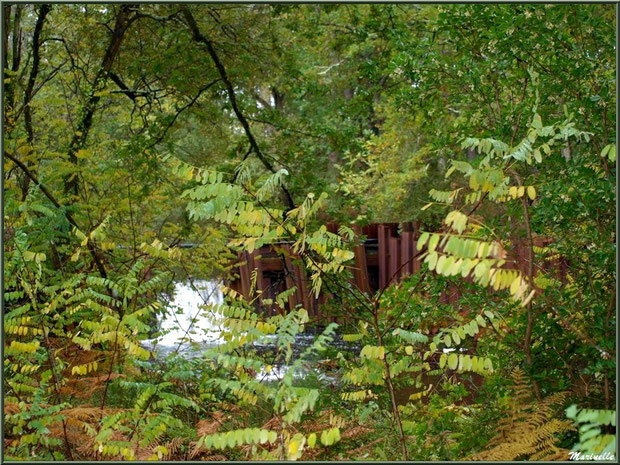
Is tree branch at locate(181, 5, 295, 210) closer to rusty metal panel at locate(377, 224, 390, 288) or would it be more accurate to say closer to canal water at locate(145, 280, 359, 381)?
canal water at locate(145, 280, 359, 381)

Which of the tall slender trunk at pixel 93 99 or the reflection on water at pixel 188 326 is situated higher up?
the tall slender trunk at pixel 93 99

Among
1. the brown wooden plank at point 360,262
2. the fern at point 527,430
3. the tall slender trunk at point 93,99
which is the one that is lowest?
the fern at point 527,430

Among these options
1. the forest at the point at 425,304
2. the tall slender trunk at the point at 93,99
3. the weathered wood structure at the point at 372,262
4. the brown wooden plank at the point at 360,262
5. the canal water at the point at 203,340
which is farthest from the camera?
the weathered wood structure at the point at 372,262

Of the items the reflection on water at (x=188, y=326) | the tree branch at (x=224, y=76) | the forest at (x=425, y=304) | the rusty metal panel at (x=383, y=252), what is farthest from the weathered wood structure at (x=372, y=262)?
the forest at (x=425, y=304)

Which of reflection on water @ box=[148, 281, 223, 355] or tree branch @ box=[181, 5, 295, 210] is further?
tree branch @ box=[181, 5, 295, 210]

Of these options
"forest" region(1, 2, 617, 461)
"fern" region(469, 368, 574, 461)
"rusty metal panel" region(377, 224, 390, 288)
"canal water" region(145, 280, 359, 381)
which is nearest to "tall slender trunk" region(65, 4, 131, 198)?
"forest" region(1, 2, 617, 461)

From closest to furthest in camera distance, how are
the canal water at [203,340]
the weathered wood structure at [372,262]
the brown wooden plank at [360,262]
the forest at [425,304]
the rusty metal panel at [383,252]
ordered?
the forest at [425,304] < the canal water at [203,340] < the brown wooden plank at [360,262] < the weathered wood structure at [372,262] < the rusty metal panel at [383,252]

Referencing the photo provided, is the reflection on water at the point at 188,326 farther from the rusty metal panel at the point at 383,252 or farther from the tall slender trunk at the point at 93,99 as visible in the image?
the rusty metal panel at the point at 383,252

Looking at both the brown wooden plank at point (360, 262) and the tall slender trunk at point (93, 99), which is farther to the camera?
the brown wooden plank at point (360, 262)

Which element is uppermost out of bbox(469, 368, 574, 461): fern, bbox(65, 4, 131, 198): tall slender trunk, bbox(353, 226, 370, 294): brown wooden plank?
bbox(65, 4, 131, 198): tall slender trunk

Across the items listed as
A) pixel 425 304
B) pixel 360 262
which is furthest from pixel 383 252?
pixel 425 304

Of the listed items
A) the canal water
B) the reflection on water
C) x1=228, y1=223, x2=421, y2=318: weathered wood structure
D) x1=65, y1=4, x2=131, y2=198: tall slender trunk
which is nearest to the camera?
the canal water

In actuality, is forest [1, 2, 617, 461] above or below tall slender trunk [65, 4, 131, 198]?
below

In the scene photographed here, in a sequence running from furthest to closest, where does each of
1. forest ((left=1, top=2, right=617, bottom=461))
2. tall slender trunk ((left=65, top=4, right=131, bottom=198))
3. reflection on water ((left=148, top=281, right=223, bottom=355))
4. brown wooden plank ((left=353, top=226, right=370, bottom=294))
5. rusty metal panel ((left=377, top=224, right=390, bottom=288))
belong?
rusty metal panel ((left=377, top=224, right=390, bottom=288)), brown wooden plank ((left=353, top=226, right=370, bottom=294)), tall slender trunk ((left=65, top=4, right=131, bottom=198)), reflection on water ((left=148, top=281, right=223, bottom=355)), forest ((left=1, top=2, right=617, bottom=461))
